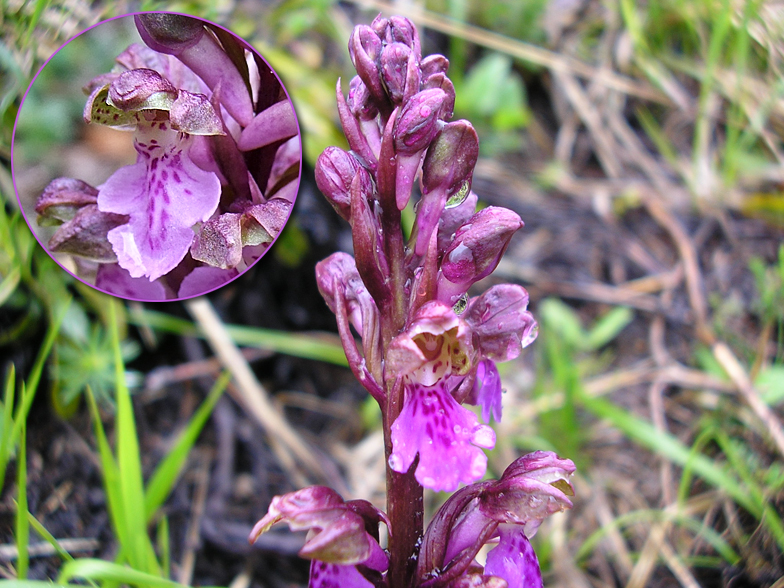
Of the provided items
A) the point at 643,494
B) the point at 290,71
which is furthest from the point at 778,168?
the point at 290,71

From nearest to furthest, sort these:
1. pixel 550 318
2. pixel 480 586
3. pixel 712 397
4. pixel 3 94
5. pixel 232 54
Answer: pixel 480 586 → pixel 232 54 → pixel 3 94 → pixel 712 397 → pixel 550 318

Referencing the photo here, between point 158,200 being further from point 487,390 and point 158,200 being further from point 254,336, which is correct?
point 254,336

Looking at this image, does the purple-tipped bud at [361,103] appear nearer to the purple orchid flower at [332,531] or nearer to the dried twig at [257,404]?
the purple orchid flower at [332,531]

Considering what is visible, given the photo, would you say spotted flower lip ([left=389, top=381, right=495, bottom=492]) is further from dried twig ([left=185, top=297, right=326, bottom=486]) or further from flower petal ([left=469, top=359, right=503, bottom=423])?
dried twig ([left=185, top=297, right=326, bottom=486])

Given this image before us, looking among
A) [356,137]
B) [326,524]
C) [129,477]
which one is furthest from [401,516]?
[356,137]

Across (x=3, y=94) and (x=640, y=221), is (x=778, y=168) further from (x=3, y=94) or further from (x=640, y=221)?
(x=3, y=94)

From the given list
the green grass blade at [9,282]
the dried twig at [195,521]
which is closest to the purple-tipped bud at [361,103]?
the green grass blade at [9,282]

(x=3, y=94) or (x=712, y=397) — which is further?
(x=712, y=397)
